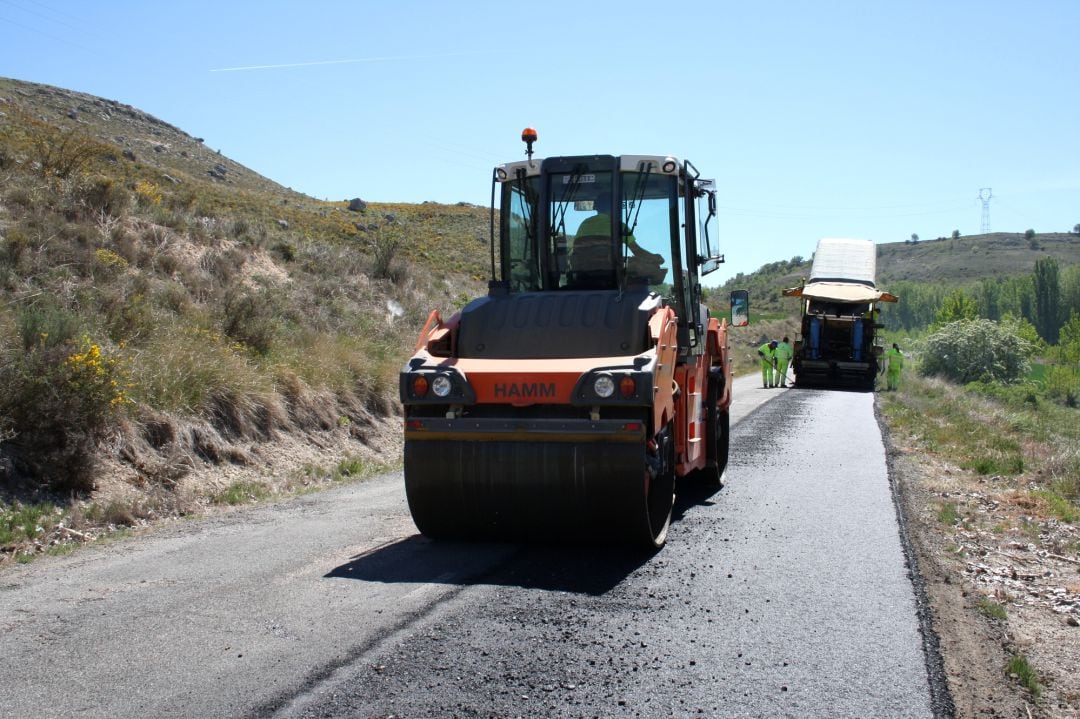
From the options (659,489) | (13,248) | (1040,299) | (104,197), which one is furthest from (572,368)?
(1040,299)

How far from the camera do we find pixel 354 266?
893 inches

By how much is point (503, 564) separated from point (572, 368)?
4.54ft

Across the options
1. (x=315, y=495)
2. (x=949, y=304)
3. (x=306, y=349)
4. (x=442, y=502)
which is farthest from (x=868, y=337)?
(x=949, y=304)

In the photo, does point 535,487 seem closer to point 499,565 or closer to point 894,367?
point 499,565

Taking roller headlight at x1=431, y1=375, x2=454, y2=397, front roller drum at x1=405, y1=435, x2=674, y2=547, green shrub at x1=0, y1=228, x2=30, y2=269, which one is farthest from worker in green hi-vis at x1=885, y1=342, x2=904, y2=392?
roller headlight at x1=431, y1=375, x2=454, y2=397

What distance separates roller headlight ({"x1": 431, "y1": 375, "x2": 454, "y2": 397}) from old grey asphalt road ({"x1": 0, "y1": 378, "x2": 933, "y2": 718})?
1.13 meters

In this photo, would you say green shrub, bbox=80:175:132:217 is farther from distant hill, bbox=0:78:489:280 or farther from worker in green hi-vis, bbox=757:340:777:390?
worker in green hi-vis, bbox=757:340:777:390

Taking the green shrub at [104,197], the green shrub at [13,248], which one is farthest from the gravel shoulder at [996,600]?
the green shrub at [104,197]

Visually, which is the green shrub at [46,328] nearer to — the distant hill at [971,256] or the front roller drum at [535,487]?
the front roller drum at [535,487]

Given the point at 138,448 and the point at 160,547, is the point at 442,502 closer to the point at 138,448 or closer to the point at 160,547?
the point at 160,547

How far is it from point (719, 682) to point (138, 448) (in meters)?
6.76

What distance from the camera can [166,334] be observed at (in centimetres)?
1169

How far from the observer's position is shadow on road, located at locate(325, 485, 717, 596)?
5.77 meters

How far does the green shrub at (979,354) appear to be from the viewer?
42875mm
